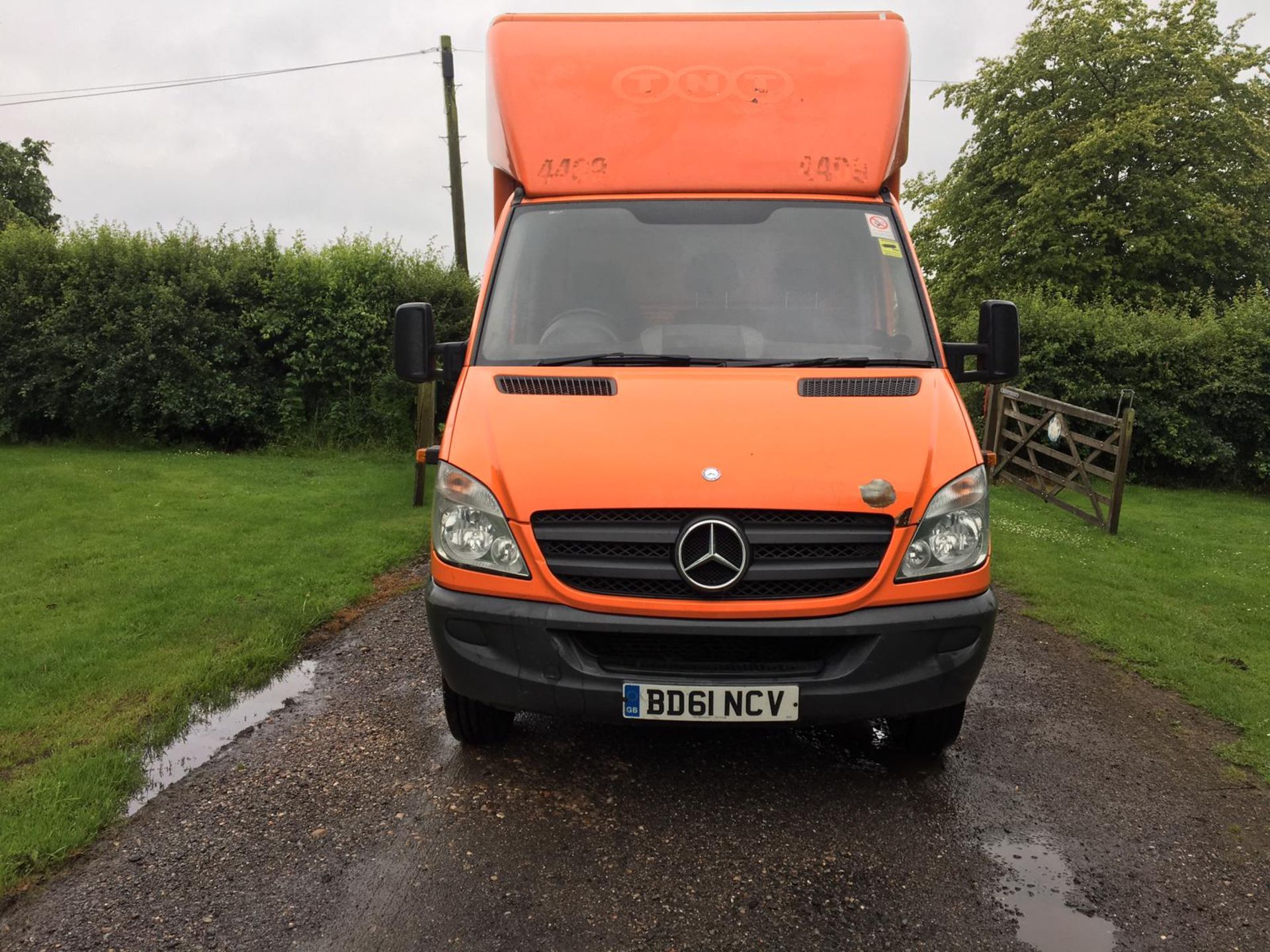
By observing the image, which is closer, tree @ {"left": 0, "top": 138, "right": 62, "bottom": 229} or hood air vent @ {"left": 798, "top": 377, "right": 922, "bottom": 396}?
hood air vent @ {"left": 798, "top": 377, "right": 922, "bottom": 396}

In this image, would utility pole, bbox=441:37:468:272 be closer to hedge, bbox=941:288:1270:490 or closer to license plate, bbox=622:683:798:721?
hedge, bbox=941:288:1270:490

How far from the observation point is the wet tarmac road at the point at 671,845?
280cm

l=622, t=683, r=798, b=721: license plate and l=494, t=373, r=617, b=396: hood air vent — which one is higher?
l=494, t=373, r=617, b=396: hood air vent

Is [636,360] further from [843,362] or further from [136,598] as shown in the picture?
[136,598]

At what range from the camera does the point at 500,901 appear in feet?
9.53

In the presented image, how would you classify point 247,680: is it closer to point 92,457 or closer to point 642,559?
point 642,559

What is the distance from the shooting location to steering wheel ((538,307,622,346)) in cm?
407

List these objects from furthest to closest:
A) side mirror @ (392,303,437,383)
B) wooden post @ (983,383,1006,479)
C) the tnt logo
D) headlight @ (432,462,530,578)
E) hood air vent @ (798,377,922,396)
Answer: wooden post @ (983,383,1006,479) < the tnt logo < side mirror @ (392,303,437,383) < hood air vent @ (798,377,922,396) < headlight @ (432,462,530,578)

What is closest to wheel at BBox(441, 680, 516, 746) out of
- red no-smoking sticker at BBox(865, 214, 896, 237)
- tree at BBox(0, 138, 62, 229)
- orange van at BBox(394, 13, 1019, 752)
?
orange van at BBox(394, 13, 1019, 752)

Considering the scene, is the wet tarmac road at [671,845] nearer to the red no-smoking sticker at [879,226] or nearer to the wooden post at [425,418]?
A: the red no-smoking sticker at [879,226]

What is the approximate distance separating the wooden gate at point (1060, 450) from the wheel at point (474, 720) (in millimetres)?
8038

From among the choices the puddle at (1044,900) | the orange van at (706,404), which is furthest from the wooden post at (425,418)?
the puddle at (1044,900)

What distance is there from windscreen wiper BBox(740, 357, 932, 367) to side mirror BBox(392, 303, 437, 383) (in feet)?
5.01

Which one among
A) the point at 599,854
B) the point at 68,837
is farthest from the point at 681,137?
the point at 68,837
